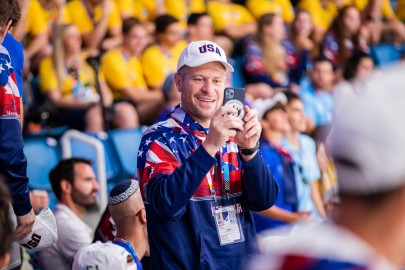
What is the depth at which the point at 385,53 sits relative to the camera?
41.3ft

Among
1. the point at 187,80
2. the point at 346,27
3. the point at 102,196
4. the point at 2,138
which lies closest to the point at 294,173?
the point at 102,196

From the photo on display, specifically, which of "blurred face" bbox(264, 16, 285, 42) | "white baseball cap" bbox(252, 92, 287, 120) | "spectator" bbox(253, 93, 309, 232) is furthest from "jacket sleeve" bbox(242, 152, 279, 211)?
"blurred face" bbox(264, 16, 285, 42)

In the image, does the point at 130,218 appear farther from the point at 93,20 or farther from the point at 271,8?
the point at 271,8

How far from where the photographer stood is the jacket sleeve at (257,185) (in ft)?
13.4

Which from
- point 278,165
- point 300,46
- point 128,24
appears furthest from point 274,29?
point 278,165

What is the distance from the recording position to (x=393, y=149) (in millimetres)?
1844

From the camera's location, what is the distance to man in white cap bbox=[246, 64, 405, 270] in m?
1.86

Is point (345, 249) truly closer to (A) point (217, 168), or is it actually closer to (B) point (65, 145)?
(A) point (217, 168)

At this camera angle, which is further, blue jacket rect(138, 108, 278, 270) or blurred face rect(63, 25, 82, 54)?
blurred face rect(63, 25, 82, 54)

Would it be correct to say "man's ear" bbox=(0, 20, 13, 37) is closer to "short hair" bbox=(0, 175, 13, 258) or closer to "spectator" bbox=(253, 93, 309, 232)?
"short hair" bbox=(0, 175, 13, 258)

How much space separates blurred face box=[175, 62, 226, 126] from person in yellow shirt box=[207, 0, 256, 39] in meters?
7.09

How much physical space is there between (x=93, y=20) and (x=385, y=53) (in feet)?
15.6

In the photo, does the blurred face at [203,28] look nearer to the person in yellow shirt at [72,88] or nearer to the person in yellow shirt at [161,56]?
the person in yellow shirt at [161,56]

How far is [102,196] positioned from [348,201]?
5.37 m
